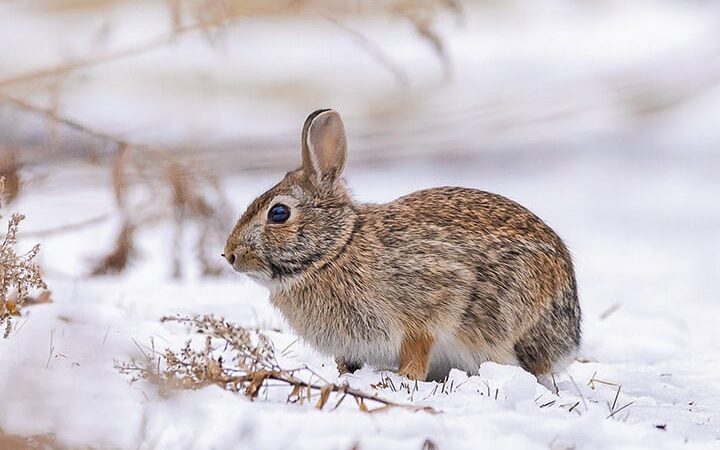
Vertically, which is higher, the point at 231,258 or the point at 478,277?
the point at 231,258

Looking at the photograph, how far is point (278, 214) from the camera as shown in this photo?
4391 mm

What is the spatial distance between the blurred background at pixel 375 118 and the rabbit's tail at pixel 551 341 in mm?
1669

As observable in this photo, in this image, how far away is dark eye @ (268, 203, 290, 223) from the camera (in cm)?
438

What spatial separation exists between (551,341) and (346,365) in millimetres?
749

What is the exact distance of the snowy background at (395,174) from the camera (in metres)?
3.34

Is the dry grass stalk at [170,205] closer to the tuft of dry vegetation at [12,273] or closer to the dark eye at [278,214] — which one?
the dark eye at [278,214]

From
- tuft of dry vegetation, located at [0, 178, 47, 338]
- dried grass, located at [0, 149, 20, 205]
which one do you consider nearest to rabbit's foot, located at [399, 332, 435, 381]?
tuft of dry vegetation, located at [0, 178, 47, 338]

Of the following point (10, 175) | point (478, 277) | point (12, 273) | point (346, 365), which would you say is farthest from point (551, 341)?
point (10, 175)

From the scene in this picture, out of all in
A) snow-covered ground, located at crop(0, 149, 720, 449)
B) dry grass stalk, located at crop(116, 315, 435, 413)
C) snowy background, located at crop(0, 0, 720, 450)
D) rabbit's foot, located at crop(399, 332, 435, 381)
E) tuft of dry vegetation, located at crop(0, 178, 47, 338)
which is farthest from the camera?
rabbit's foot, located at crop(399, 332, 435, 381)

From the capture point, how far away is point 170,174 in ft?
21.1

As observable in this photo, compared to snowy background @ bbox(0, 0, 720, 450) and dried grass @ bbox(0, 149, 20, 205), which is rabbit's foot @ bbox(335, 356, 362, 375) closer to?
snowy background @ bbox(0, 0, 720, 450)

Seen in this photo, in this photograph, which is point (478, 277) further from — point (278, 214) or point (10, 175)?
point (10, 175)

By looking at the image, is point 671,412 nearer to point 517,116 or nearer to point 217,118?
point 517,116

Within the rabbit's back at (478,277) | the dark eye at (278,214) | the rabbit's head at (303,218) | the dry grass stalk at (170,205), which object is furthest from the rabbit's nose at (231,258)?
the dry grass stalk at (170,205)
